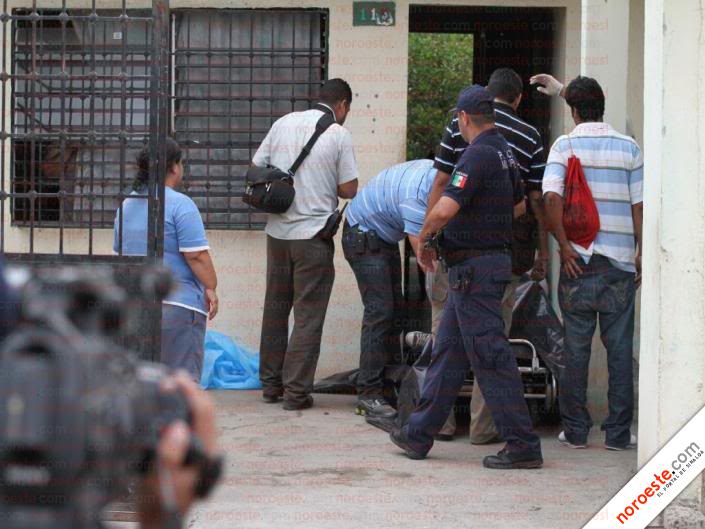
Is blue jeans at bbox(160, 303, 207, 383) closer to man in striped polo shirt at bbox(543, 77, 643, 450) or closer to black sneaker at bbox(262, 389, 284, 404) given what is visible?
man in striped polo shirt at bbox(543, 77, 643, 450)

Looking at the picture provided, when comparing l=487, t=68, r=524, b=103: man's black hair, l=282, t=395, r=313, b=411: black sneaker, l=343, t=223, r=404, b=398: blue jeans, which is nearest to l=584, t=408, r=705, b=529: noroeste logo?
l=487, t=68, r=524, b=103: man's black hair

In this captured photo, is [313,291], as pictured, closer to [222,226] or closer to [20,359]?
[222,226]

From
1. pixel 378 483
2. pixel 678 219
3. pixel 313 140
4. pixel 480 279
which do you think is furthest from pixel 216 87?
pixel 678 219

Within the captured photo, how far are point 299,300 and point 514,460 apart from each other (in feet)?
6.57

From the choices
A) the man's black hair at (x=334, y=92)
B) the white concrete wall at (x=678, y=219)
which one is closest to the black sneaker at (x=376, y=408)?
the man's black hair at (x=334, y=92)

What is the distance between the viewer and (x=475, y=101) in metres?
6.04

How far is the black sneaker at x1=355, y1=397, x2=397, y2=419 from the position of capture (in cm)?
737

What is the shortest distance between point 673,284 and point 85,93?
8.55ft

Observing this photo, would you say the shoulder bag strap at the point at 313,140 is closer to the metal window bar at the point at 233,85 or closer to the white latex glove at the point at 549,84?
the metal window bar at the point at 233,85

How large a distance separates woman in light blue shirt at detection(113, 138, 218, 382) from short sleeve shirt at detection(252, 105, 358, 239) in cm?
189

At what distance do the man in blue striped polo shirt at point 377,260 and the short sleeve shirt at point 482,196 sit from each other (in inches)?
41.5

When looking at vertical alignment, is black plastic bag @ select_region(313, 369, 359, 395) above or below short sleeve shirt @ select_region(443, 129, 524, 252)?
below

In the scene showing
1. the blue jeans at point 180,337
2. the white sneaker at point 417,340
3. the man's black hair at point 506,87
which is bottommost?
the white sneaker at point 417,340

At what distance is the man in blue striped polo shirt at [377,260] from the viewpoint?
7238mm
